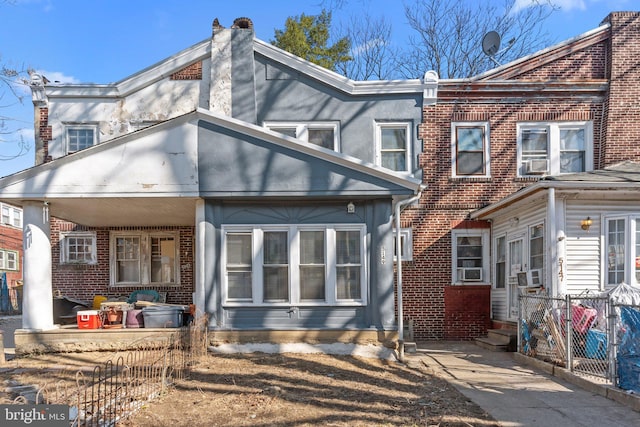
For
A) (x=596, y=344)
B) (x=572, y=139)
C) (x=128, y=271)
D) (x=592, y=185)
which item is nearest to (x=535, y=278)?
(x=596, y=344)

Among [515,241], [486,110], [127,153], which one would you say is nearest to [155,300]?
[127,153]

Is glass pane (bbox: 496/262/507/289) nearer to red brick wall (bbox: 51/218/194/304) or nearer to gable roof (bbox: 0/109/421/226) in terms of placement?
gable roof (bbox: 0/109/421/226)

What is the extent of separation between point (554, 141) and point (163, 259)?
11351 millimetres

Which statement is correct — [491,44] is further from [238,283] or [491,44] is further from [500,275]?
[238,283]

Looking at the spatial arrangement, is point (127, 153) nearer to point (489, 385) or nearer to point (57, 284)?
point (57, 284)

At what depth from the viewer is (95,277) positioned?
1378cm

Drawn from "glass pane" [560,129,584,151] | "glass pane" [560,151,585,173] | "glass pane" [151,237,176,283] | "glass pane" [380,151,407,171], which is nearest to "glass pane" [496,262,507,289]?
"glass pane" [560,151,585,173]

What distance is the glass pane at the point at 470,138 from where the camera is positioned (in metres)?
13.8

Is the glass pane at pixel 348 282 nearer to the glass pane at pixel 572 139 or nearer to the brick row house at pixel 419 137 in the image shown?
the brick row house at pixel 419 137

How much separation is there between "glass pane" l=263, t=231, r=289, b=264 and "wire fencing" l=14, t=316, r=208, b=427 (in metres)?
1.85

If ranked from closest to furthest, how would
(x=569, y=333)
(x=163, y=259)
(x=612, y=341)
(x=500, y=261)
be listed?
(x=612, y=341) → (x=569, y=333) → (x=500, y=261) → (x=163, y=259)

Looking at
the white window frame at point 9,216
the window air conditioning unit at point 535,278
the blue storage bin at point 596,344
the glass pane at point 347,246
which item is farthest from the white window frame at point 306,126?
the white window frame at point 9,216

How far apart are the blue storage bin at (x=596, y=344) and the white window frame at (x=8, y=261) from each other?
30.5m

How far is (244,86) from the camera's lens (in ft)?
43.8
